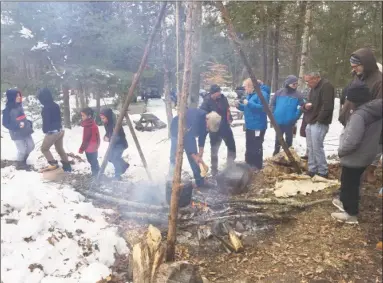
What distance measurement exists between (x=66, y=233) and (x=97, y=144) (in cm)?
132

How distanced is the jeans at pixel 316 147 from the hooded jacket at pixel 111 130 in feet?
8.81

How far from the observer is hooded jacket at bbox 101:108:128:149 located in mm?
3883

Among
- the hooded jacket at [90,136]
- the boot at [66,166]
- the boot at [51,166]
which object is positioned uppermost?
the hooded jacket at [90,136]

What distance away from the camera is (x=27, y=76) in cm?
205

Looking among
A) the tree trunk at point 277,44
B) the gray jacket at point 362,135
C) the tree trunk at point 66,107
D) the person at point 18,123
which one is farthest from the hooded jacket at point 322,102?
the person at point 18,123

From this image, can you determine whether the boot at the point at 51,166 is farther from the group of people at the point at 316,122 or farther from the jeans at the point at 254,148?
the jeans at the point at 254,148

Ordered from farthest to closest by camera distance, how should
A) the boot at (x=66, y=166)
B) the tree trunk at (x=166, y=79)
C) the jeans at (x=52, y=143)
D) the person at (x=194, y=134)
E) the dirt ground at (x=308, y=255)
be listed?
the tree trunk at (x=166, y=79) → the person at (x=194, y=134) → the boot at (x=66, y=166) → the dirt ground at (x=308, y=255) → the jeans at (x=52, y=143)

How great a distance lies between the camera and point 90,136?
357cm

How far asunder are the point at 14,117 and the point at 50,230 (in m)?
1.09

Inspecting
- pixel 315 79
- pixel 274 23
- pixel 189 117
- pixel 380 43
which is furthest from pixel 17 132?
pixel 380 43

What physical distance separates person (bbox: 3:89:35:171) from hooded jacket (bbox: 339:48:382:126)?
3.22 meters

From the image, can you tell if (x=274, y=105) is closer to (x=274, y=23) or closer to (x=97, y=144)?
(x=274, y=23)

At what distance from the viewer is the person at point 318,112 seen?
13.5 ft

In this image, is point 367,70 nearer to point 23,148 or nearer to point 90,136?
point 90,136
